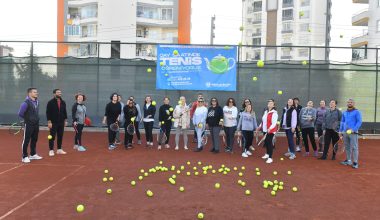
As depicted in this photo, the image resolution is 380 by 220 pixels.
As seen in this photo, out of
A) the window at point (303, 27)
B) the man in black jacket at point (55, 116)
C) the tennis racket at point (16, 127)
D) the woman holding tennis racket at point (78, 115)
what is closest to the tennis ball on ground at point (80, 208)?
the man in black jacket at point (55, 116)

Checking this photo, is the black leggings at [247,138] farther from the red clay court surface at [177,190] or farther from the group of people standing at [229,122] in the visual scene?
the red clay court surface at [177,190]

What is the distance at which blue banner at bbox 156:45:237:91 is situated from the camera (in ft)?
48.2

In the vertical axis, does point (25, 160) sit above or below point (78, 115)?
below

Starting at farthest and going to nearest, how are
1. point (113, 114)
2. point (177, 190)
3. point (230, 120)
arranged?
point (113, 114) < point (230, 120) < point (177, 190)

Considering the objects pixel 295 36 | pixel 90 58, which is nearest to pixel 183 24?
pixel 295 36

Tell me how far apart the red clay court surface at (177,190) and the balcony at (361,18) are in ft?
119

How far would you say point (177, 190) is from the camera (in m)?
6.72

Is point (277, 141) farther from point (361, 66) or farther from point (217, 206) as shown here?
point (217, 206)

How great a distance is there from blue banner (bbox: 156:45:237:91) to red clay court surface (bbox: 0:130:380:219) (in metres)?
5.01

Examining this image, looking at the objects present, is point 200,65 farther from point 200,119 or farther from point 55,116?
point 55,116

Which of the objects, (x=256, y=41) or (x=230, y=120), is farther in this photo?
(x=256, y=41)

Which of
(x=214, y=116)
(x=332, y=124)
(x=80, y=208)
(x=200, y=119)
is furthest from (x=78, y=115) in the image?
(x=332, y=124)

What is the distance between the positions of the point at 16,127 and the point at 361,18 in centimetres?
3972

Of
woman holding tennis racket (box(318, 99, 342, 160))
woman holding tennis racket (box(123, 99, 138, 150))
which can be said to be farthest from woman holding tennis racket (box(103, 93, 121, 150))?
woman holding tennis racket (box(318, 99, 342, 160))
